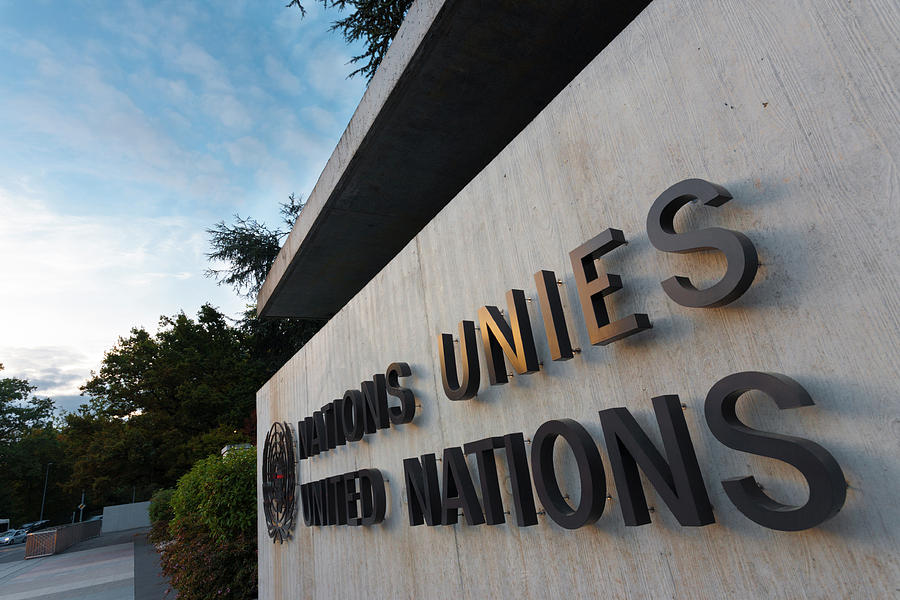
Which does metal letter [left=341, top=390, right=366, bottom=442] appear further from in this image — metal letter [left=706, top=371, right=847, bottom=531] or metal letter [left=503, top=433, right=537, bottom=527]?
metal letter [left=706, top=371, right=847, bottom=531]

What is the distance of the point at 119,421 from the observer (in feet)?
87.0

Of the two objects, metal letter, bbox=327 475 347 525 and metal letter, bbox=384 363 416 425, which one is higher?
metal letter, bbox=384 363 416 425

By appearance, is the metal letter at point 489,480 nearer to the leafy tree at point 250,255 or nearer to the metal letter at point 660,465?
the metal letter at point 660,465

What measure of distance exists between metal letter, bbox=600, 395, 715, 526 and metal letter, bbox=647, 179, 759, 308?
35 centimetres

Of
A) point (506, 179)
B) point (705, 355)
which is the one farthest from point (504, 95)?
point (705, 355)

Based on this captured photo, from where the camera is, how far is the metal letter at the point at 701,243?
4.59 feet

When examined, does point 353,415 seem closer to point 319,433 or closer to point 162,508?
point 319,433

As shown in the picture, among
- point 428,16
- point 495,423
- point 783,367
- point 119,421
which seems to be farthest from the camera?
point 119,421

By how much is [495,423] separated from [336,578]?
269 centimetres

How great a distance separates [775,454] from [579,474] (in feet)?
2.55

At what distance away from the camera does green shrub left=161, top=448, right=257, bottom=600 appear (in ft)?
22.7

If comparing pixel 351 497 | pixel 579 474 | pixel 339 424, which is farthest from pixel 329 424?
pixel 579 474

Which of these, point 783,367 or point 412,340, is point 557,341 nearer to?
point 783,367

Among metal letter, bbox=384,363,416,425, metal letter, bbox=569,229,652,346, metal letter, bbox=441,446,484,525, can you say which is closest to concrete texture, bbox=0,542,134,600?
metal letter, bbox=384,363,416,425
